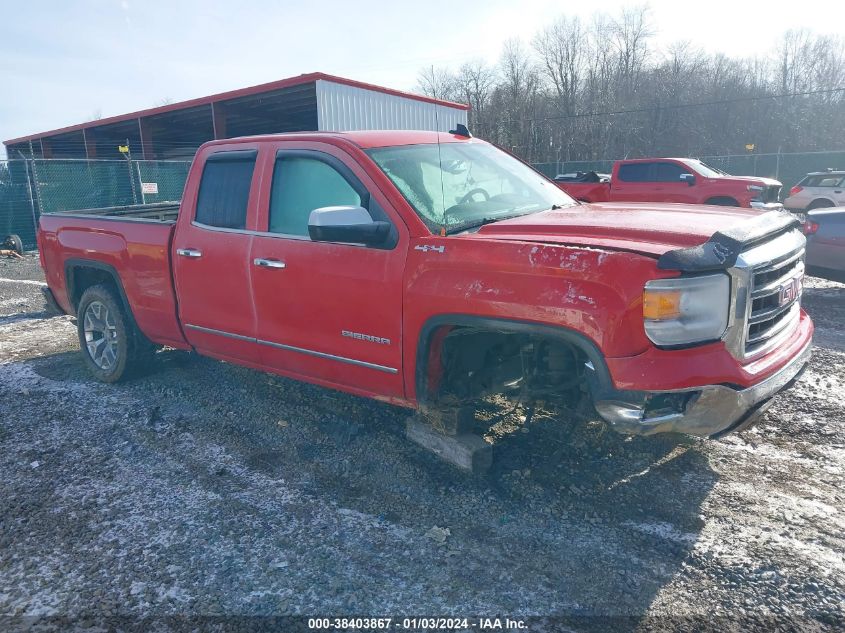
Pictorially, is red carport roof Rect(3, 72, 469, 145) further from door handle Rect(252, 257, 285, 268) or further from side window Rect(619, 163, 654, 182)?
door handle Rect(252, 257, 285, 268)

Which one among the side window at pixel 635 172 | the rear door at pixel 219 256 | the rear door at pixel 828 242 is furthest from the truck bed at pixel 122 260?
the side window at pixel 635 172

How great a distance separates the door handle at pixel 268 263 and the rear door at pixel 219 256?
10 cm

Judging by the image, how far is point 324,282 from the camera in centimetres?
371

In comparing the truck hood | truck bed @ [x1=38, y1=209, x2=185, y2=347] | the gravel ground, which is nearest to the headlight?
the truck hood

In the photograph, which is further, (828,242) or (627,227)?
(828,242)

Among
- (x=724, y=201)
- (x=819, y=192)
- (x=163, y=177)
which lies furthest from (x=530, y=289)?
(x=163, y=177)

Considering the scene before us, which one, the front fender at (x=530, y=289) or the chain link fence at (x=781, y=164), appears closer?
the front fender at (x=530, y=289)

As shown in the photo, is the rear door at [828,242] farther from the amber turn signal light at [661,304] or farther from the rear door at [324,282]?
the rear door at [324,282]

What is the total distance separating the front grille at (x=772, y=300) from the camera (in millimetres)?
2939

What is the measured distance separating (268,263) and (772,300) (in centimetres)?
284

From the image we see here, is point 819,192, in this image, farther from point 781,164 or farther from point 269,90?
point 269,90

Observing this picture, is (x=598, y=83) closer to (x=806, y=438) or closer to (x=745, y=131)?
(x=745, y=131)

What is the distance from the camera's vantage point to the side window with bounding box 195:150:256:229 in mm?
4301

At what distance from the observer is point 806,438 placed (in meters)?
3.97
